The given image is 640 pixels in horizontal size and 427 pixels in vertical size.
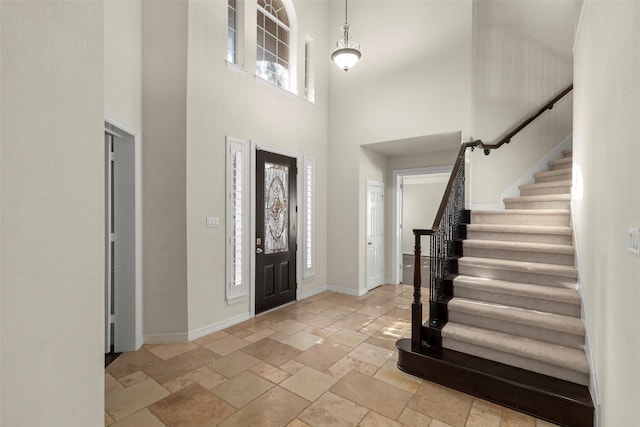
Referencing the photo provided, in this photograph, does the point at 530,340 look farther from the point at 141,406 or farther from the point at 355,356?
the point at 141,406

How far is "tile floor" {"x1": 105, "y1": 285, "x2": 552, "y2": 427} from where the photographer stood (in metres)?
2.24

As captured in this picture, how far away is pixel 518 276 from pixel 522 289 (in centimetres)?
28

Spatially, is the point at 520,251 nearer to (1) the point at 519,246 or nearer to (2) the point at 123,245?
(1) the point at 519,246

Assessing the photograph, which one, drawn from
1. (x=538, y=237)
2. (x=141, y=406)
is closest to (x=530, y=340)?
(x=538, y=237)

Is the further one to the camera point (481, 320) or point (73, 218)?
point (481, 320)

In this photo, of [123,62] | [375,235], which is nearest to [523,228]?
[375,235]

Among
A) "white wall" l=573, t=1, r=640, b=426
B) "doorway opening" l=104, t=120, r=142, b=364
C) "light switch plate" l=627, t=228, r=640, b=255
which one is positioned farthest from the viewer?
"doorway opening" l=104, t=120, r=142, b=364

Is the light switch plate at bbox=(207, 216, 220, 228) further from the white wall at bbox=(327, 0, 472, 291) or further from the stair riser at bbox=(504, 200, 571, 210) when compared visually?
the stair riser at bbox=(504, 200, 571, 210)

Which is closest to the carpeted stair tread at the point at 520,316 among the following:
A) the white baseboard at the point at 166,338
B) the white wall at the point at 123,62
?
the white baseboard at the point at 166,338

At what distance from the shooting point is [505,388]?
2354 mm

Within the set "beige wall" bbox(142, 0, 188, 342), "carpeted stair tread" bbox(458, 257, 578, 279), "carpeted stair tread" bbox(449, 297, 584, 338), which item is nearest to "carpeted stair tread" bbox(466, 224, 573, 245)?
"carpeted stair tread" bbox(458, 257, 578, 279)

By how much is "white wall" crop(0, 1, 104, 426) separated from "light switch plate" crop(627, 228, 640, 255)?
2084mm

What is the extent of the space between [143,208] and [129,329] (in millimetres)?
1315

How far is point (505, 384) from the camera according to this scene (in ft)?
7.73
